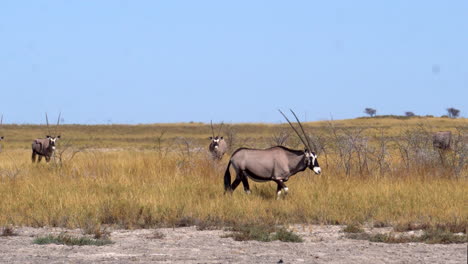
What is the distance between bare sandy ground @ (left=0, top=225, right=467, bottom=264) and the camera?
7.59 meters

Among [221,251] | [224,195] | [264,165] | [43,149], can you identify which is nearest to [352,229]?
[221,251]

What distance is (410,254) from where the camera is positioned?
25.8 feet

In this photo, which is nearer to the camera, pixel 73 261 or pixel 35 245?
pixel 73 261

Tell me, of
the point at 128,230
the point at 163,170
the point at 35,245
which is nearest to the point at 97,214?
the point at 128,230

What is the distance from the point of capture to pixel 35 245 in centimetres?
867

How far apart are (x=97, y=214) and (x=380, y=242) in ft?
13.4

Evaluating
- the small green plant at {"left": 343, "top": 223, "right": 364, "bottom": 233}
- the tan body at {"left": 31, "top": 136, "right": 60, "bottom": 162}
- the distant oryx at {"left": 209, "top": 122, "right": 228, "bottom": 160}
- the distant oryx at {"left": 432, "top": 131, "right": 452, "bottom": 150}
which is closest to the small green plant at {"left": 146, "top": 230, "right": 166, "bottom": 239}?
the small green plant at {"left": 343, "top": 223, "right": 364, "bottom": 233}

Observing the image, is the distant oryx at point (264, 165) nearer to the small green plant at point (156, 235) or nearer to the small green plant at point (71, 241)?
the small green plant at point (156, 235)

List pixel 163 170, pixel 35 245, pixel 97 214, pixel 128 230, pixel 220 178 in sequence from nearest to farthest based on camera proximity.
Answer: pixel 35 245
pixel 128 230
pixel 97 214
pixel 220 178
pixel 163 170

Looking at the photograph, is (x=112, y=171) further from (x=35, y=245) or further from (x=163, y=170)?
(x=35, y=245)

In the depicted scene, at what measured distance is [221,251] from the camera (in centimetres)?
817

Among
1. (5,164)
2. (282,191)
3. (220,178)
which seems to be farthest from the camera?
(5,164)

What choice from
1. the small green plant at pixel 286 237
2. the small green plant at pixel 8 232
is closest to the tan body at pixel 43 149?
the small green plant at pixel 8 232

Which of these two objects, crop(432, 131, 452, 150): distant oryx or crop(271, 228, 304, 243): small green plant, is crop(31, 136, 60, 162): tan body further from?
crop(271, 228, 304, 243): small green plant
